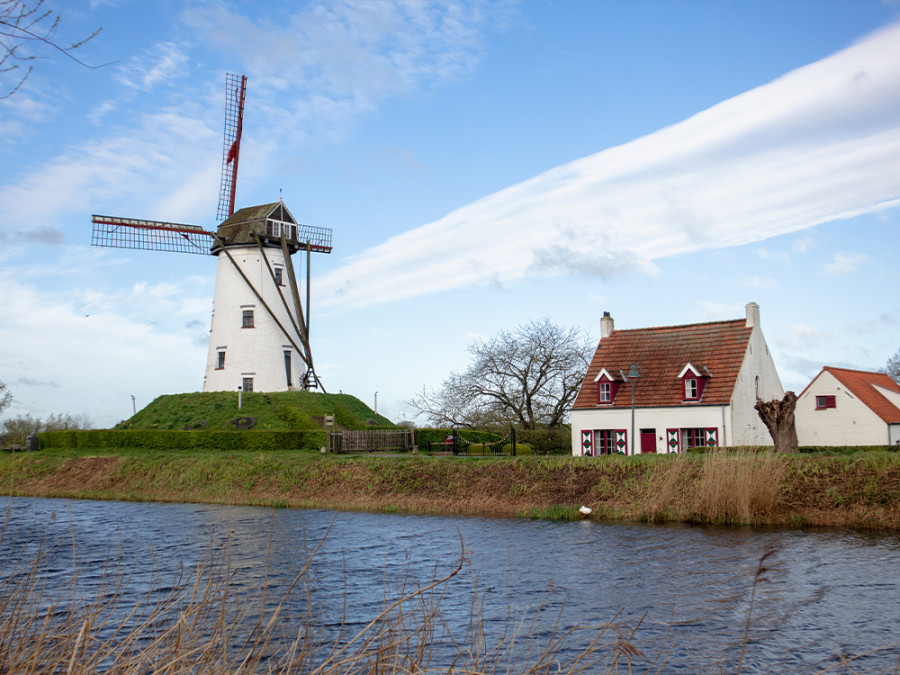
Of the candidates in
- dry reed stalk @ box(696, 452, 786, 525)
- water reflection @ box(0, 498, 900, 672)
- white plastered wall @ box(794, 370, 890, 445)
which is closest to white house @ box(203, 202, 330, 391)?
water reflection @ box(0, 498, 900, 672)

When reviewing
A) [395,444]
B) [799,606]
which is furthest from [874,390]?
[799,606]

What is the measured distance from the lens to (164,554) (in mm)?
14469

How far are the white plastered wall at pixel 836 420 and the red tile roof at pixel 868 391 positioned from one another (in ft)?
0.87

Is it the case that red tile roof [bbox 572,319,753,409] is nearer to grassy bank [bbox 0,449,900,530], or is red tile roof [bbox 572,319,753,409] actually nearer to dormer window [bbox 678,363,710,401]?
dormer window [bbox 678,363,710,401]

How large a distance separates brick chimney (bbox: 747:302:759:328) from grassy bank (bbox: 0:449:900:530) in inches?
584

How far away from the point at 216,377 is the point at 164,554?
33108 millimetres

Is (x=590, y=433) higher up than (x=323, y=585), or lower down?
higher up

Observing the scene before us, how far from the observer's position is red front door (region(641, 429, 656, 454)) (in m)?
33.2

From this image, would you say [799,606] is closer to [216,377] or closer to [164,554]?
[164,554]

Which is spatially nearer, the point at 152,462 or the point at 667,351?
the point at 152,462

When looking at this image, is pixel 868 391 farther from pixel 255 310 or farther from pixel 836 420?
pixel 255 310

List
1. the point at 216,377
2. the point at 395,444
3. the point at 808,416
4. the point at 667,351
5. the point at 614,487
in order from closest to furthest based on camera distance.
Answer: the point at 614,487 → the point at 667,351 → the point at 395,444 → the point at 808,416 → the point at 216,377

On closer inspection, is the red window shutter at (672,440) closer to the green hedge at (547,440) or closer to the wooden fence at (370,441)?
the green hedge at (547,440)

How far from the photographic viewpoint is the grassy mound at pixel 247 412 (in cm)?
→ 4081
